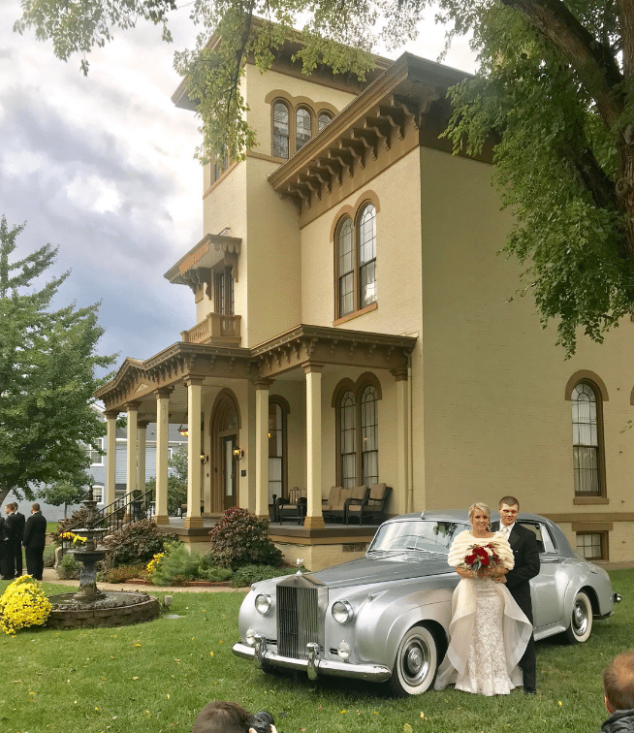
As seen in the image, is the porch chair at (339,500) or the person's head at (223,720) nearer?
the person's head at (223,720)

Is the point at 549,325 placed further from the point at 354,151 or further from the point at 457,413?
the point at 354,151

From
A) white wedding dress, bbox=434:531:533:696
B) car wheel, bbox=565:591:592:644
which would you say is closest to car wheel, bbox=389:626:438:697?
white wedding dress, bbox=434:531:533:696

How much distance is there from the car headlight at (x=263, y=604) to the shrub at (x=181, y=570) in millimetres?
7584

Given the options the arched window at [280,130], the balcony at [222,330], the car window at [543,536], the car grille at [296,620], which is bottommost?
the car grille at [296,620]

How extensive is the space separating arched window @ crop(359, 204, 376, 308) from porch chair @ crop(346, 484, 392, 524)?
432cm

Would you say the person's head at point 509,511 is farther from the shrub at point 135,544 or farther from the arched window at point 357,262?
the arched window at point 357,262

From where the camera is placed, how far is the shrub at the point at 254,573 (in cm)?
1448

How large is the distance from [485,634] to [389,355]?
31.5 ft

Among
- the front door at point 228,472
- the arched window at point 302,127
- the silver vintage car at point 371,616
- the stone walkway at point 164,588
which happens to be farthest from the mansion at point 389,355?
the silver vintage car at point 371,616

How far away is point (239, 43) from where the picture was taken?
12297mm

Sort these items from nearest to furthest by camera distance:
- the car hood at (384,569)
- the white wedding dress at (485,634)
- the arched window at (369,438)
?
the white wedding dress at (485,634), the car hood at (384,569), the arched window at (369,438)

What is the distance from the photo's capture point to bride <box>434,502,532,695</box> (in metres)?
6.95

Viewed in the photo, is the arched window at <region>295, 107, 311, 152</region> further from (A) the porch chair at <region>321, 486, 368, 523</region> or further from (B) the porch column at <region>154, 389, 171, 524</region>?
(A) the porch chair at <region>321, 486, 368, 523</region>

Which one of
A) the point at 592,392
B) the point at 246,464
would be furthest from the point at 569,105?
the point at 246,464
